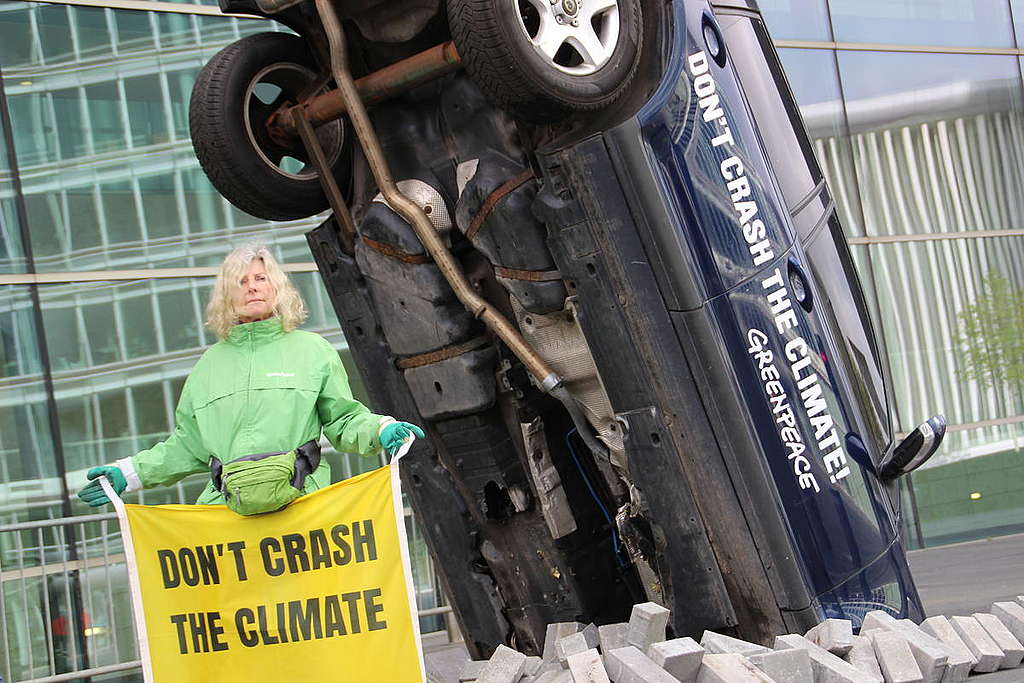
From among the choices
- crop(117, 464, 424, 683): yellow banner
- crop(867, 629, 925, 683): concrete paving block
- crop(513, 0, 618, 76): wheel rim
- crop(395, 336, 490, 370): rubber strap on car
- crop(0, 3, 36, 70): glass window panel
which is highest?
crop(0, 3, 36, 70): glass window panel

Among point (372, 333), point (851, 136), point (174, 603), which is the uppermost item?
point (851, 136)

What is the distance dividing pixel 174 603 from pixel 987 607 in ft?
12.1

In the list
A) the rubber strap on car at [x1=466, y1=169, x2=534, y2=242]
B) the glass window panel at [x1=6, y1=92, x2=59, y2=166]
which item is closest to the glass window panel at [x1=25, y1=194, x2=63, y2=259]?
the glass window panel at [x1=6, y1=92, x2=59, y2=166]

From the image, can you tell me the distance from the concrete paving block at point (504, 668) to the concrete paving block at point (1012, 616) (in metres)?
1.83

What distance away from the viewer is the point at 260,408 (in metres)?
3.82

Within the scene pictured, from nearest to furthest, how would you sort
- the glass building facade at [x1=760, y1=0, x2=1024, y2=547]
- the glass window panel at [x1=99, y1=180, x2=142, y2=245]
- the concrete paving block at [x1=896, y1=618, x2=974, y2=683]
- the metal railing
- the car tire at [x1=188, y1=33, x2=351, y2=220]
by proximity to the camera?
the concrete paving block at [x1=896, y1=618, x2=974, y2=683] → the car tire at [x1=188, y1=33, x2=351, y2=220] → the metal railing → the glass window panel at [x1=99, y1=180, x2=142, y2=245] → the glass building facade at [x1=760, y1=0, x2=1024, y2=547]

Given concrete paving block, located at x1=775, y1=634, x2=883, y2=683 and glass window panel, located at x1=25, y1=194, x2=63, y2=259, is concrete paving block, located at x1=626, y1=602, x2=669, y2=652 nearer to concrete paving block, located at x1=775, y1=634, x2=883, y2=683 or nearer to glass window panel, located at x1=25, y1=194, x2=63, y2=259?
concrete paving block, located at x1=775, y1=634, x2=883, y2=683

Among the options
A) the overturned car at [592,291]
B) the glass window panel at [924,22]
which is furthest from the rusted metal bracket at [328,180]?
the glass window panel at [924,22]

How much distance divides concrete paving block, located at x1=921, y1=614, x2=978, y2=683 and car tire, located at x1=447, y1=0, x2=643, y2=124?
81.7 inches

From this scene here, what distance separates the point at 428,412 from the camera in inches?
182

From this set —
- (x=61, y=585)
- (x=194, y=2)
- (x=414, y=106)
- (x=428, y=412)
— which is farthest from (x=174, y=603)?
(x=194, y=2)

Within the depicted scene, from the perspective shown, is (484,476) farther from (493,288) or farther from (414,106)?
(414,106)

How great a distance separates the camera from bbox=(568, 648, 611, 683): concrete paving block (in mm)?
3726

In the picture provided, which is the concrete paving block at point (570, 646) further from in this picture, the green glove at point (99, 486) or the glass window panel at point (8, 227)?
the glass window panel at point (8, 227)
